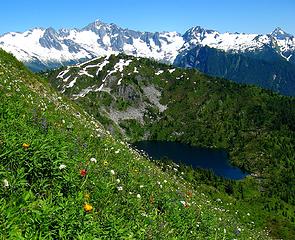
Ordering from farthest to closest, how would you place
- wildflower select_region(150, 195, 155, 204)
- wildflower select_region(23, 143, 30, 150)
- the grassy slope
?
1. wildflower select_region(150, 195, 155, 204)
2. wildflower select_region(23, 143, 30, 150)
3. the grassy slope

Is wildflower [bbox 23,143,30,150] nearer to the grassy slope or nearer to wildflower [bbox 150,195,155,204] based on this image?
the grassy slope

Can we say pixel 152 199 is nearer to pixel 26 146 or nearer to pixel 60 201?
pixel 60 201

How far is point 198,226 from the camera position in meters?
12.9

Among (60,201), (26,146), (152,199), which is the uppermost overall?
(26,146)

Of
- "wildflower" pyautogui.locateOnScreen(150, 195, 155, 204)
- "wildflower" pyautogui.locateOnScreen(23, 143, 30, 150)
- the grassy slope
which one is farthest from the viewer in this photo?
"wildflower" pyautogui.locateOnScreen(150, 195, 155, 204)

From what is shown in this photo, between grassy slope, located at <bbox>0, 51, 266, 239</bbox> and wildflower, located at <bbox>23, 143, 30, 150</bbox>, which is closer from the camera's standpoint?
grassy slope, located at <bbox>0, 51, 266, 239</bbox>

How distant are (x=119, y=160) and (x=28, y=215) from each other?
35.9 feet

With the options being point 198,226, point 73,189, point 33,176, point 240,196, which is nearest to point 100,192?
point 73,189

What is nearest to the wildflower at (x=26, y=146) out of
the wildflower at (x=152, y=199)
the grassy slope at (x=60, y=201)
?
the grassy slope at (x=60, y=201)

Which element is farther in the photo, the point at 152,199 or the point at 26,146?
the point at 152,199

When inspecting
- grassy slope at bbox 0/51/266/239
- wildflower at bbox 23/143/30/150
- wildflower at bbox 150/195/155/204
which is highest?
wildflower at bbox 23/143/30/150

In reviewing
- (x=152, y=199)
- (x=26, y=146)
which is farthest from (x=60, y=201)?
(x=152, y=199)

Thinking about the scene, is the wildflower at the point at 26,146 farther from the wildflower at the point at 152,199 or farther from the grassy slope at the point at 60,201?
the wildflower at the point at 152,199

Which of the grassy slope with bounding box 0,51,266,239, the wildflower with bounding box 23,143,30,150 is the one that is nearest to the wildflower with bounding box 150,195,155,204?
the grassy slope with bounding box 0,51,266,239
